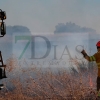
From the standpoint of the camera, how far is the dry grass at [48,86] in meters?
9.54

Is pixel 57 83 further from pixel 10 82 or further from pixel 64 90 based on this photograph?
pixel 10 82

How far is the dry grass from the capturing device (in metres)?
9.54

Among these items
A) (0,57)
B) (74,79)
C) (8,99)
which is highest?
(0,57)

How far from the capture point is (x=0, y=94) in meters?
10.6

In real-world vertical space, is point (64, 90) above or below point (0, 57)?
below

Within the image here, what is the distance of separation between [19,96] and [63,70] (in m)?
1.56

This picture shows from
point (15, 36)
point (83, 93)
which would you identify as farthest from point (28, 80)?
point (15, 36)

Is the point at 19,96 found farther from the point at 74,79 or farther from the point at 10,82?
the point at 74,79

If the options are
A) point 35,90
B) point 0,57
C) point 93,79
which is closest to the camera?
point 0,57

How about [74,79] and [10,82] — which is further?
[10,82]

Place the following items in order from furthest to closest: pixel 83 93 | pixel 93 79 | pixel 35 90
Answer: pixel 93 79
pixel 35 90
pixel 83 93

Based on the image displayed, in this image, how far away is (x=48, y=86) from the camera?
9883mm

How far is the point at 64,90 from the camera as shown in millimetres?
9734

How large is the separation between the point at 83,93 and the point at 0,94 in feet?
9.24
